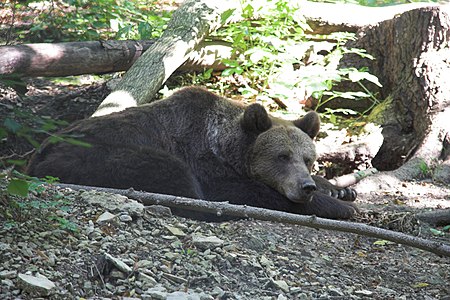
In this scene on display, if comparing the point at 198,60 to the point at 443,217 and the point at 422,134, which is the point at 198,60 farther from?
the point at 443,217

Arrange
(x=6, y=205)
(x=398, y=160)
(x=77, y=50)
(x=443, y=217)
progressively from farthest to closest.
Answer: (x=398, y=160)
(x=77, y=50)
(x=443, y=217)
(x=6, y=205)

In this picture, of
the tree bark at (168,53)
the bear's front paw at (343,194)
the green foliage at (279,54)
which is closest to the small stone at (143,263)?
the bear's front paw at (343,194)

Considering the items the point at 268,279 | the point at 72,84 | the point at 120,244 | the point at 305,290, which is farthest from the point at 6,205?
the point at 72,84

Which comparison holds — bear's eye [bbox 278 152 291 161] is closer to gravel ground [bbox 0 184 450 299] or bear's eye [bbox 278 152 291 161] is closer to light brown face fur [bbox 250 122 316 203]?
light brown face fur [bbox 250 122 316 203]

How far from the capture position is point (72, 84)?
9062 millimetres

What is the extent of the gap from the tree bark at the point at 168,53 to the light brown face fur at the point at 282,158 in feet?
7.03

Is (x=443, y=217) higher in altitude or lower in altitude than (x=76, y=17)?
lower

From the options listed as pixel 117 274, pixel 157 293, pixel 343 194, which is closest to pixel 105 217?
pixel 117 274

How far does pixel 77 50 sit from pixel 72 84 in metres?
1.24

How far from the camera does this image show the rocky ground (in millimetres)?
3156

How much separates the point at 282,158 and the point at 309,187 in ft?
1.65

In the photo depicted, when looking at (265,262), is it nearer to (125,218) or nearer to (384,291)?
(384,291)

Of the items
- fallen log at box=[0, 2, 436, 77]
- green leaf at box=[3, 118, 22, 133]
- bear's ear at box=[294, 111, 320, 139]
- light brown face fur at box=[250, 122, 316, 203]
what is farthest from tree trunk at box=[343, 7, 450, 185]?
green leaf at box=[3, 118, 22, 133]

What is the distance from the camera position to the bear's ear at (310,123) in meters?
6.46
